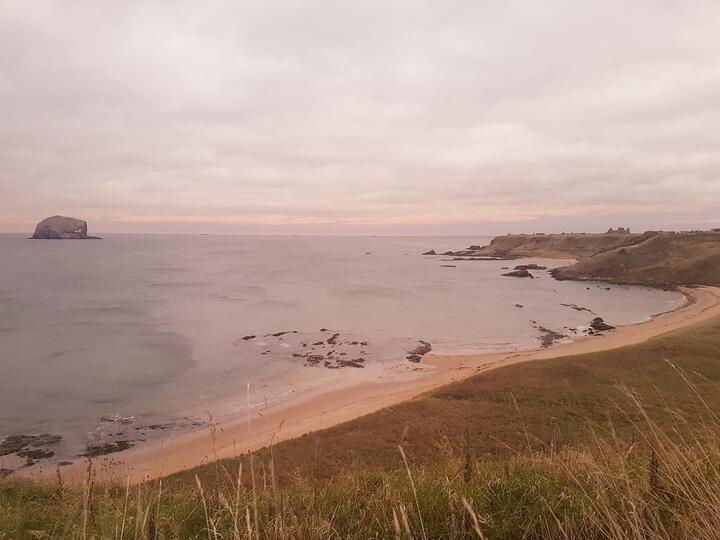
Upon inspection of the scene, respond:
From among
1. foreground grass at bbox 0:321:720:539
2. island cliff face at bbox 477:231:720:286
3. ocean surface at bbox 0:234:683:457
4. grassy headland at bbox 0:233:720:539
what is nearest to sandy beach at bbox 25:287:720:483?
ocean surface at bbox 0:234:683:457

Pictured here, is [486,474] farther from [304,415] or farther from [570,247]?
[570,247]

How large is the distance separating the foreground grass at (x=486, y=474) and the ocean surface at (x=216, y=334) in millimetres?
1921

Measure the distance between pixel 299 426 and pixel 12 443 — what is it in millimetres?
16413

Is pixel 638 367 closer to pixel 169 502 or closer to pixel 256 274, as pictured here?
pixel 169 502

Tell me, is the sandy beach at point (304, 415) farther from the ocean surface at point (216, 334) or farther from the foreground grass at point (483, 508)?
the foreground grass at point (483, 508)

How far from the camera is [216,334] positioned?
53.7 metres

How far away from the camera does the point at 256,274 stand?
126938mm

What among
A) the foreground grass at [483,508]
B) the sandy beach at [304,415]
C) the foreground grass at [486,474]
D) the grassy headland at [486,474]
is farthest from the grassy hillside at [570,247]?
the foreground grass at [483,508]

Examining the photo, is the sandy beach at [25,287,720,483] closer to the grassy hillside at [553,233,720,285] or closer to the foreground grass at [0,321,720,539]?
the foreground grass at [0,321,720,539]

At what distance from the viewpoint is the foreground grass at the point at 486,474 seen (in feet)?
13.0

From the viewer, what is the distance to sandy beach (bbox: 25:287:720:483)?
2102 centimetres

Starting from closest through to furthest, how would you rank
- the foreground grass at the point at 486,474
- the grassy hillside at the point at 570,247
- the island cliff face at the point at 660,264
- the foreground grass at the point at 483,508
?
the foreground grass at the point at 483,508 < the foreground grass at the point at 486,474 < the island cliff face at the point at 660,264 < the grassy hillside at the point at 570,247

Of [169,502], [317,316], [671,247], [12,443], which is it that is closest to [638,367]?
[169,502]

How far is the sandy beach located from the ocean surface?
2.33m
